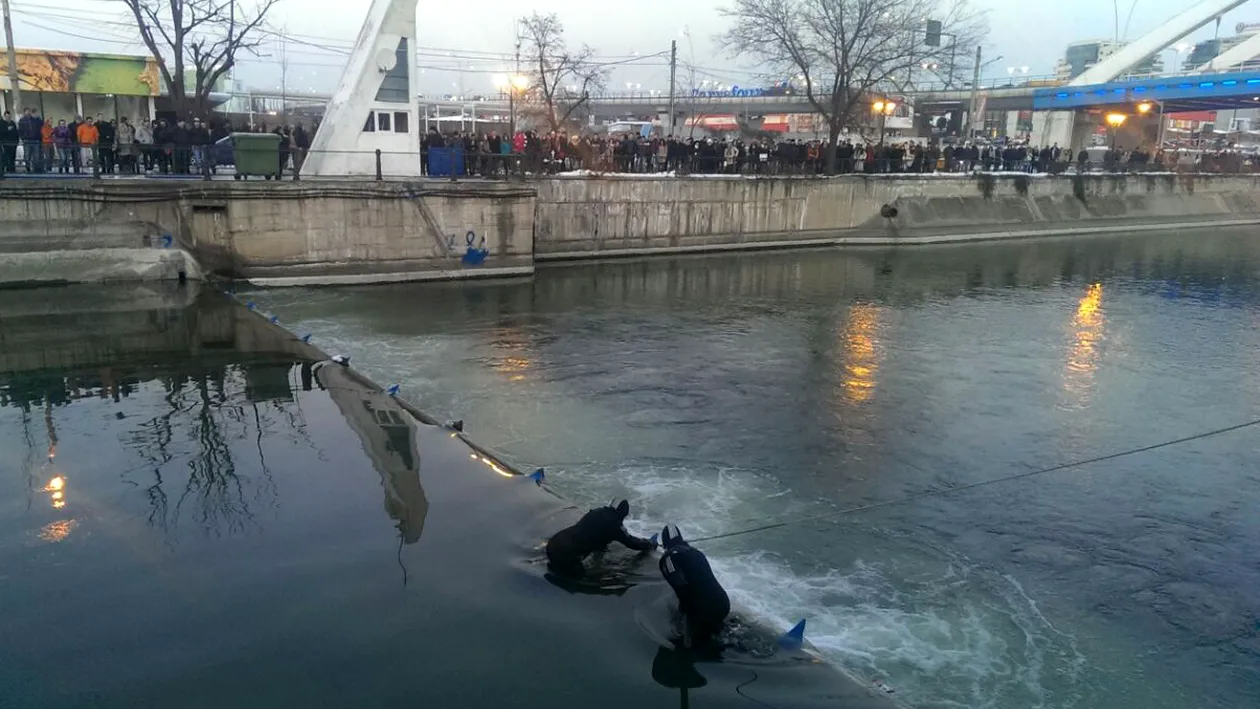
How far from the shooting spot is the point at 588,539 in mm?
7875

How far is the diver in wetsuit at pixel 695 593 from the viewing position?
6.79m

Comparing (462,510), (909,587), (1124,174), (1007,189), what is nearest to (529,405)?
(462,510)

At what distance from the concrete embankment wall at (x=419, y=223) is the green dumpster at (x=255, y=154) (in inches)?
24.0

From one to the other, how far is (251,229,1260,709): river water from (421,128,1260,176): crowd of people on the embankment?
514 cm

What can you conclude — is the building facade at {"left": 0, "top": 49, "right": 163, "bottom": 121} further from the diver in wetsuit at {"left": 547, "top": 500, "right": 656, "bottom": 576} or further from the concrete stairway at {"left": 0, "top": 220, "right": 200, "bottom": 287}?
the diver in wetsuit at {"left": 547, "top": 500, "right": 656, "bottom": 576}

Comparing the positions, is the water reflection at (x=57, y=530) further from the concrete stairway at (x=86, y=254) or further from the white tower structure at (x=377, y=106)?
the white tower structure at (x=377, y=106)

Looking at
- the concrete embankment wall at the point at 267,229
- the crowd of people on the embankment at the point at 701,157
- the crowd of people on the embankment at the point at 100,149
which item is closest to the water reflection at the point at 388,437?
the concrete embankment wall at the point at 267,229

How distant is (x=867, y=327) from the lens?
21344 mm

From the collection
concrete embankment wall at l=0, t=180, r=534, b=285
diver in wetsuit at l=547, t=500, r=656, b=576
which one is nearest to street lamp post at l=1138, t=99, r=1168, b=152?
concrete embankment wall at l=0, t=180, r=534, b=285

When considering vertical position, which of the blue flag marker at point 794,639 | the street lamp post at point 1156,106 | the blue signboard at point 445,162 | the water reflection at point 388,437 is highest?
the street lamp post at point 1156,106

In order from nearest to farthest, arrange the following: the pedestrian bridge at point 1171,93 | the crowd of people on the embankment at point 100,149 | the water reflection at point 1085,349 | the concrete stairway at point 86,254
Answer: the water reflection at point 1085,349 < the concrete stairway at point 86,254 < the crowd of people on the embankment at point 100,149 < the pedestrian bridge at point 1171,93

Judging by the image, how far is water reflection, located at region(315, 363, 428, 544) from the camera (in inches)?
368

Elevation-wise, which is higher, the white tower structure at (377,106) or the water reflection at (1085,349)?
the white tower structure at (377,106)

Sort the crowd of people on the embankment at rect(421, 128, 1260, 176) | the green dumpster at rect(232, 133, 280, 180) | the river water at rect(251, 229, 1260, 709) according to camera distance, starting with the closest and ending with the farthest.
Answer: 1. the river water at rect(251, 229, 1260, 709)
2. the green dumpster at rect(232, 133, 280, 180)
3. the crowd of people on the embankment at rect(421, 128, 1260, 176)
